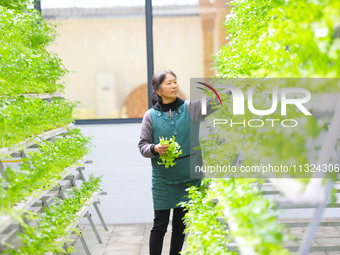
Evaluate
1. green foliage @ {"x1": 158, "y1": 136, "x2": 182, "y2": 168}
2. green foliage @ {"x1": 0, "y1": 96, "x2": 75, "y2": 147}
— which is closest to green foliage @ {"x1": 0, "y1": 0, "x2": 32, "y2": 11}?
green foliage @ {"x1": 0, "y1": 96, "x2": 75, "y2": 147}

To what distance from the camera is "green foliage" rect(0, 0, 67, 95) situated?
2.77 metres

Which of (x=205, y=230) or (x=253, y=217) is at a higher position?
(x=253, y=217)

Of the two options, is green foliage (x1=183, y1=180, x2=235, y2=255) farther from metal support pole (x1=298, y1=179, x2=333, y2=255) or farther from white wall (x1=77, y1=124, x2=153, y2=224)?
white wall (x1=77, y1=124, x2=153, y2=224)

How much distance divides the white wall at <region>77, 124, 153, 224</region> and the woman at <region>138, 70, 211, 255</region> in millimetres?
1797

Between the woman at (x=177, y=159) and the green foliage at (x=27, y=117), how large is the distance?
26.4 inches

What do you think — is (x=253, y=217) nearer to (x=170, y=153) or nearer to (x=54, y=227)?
(x=54, y=227)

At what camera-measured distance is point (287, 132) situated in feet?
5.87

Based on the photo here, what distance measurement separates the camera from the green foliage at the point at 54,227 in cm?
240

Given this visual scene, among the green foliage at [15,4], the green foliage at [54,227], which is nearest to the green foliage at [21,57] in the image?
the green foliage at [15,4]

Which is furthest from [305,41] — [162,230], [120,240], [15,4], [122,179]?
[122,179]

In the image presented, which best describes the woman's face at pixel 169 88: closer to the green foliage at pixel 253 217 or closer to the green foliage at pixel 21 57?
the green foliage at pixel 21 57

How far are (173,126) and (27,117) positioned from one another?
106 centimetres

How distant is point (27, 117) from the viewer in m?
2.79

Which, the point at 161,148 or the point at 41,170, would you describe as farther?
the point at 161,148
